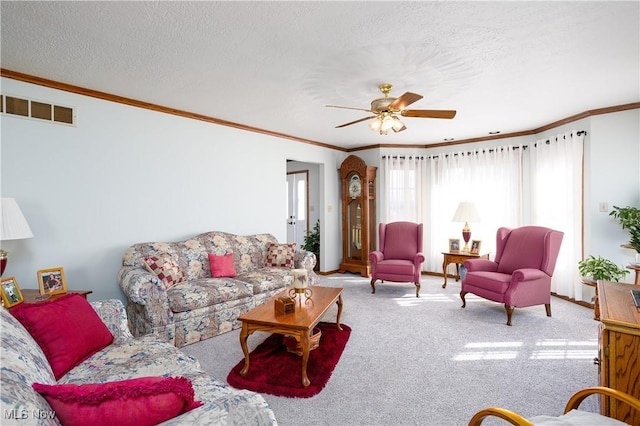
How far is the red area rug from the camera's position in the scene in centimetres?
229

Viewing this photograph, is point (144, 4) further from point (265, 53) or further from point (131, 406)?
point (131, 406)

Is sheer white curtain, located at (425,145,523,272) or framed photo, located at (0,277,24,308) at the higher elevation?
sheer white curtain, located at (425,145,523,272)

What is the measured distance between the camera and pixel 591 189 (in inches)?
162

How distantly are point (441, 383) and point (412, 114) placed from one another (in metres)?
2.33

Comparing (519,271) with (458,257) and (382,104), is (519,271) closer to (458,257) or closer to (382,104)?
(458,257)

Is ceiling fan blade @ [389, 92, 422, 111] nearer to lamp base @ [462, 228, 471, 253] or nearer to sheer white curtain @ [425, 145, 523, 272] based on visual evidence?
lamp base @ [462, 228, 471, 253]

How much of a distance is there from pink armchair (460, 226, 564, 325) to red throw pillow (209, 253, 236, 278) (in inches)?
119

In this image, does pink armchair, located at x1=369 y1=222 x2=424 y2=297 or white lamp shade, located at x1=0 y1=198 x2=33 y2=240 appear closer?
white lamp shade, located at x1=0 y1=198 x2=33 y2=240

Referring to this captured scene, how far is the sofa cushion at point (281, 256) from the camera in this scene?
4500 mm

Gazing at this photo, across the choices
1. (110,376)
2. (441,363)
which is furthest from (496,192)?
(110,376)

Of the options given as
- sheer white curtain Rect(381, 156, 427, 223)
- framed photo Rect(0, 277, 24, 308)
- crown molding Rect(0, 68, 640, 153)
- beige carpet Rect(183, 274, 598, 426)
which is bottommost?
beige carpet Rect(183, 274, 598, 426)

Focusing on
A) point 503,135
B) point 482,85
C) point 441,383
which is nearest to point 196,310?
point 441,383

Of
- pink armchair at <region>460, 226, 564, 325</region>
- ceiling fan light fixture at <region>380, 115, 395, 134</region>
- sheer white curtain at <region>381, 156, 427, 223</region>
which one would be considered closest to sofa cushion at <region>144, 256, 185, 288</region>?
A: ceiling fan light fixture at <region>380, 115, 395, 134</region>

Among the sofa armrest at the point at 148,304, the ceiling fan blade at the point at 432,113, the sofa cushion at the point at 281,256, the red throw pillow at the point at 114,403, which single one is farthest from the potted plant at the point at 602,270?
the sofa armrest at the point at 148,304
